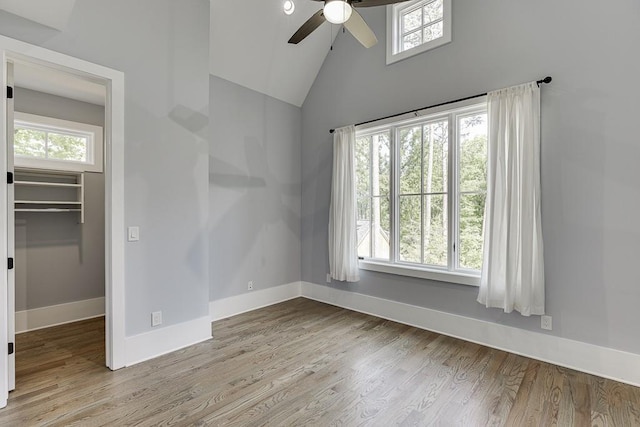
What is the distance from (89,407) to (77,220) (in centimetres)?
274

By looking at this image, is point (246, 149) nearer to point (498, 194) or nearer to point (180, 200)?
point (180, 200)

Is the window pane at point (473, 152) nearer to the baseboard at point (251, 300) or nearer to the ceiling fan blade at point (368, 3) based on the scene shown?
the ceiling fan blade at point (368, 3)

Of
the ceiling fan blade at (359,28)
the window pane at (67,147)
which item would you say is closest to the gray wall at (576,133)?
the ceiling fan blade at (359,28)

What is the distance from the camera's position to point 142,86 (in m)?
2.86

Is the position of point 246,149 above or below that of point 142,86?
below

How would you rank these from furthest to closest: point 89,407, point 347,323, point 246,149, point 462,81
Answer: point 246,149, point 347,323, point 462,81, point 89,407

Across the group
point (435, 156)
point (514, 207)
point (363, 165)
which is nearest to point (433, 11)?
point (435, 156)

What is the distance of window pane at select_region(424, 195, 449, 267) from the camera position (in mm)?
3570

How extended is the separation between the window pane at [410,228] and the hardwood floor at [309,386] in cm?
97

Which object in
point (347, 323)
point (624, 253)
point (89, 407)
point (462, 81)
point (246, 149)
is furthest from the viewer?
point (246, 149)

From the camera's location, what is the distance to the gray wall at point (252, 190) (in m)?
4.00

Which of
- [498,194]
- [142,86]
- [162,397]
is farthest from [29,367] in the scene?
[498,194]

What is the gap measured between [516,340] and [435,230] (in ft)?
4.38

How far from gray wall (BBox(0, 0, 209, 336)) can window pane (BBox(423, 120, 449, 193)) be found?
255 cm
